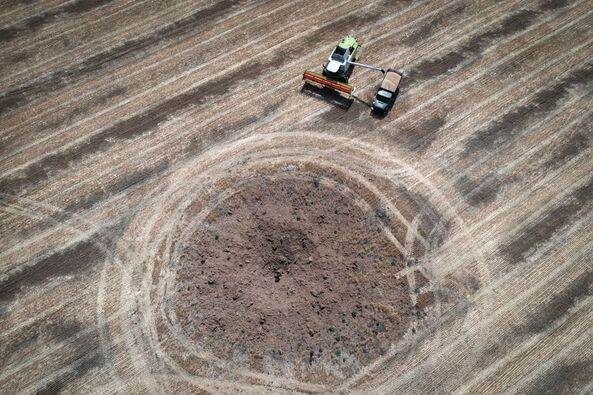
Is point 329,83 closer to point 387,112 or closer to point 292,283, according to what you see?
point 387,112

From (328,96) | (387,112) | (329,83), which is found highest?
(329,83)

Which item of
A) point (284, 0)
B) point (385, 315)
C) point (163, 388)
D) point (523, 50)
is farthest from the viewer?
point (284, 0)

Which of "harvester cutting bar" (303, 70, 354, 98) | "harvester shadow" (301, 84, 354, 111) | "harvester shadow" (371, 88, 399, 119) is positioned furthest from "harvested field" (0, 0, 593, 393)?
"harvester cutting bar" (303, 70, 354, 98)

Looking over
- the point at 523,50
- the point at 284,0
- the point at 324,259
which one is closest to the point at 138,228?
the point at 324,259

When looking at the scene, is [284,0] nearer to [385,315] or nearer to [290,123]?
[290,123]

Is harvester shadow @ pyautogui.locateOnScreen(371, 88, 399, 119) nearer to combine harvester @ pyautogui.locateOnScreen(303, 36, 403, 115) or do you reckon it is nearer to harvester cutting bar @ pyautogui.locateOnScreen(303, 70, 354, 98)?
combine harvester @ pyautogui.locateOnScreen(303, 36, 403, 115)

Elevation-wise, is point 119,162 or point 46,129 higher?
point 46,129

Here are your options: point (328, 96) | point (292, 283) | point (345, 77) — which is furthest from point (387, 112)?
point (292, 283)
